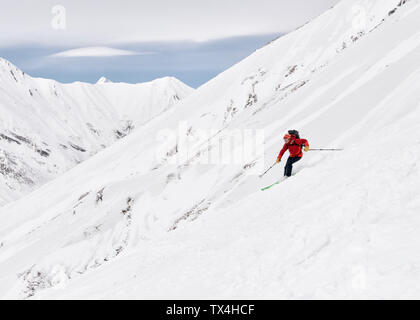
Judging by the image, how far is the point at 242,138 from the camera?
27891mm

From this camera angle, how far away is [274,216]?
9555 mm

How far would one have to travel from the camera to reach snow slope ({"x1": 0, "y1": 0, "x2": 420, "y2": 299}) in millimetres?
6242

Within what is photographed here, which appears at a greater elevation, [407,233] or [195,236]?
[195,236]

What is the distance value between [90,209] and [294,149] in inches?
790

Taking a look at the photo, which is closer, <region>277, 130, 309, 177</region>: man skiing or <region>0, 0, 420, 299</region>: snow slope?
<region>0, 0, 420, 299</region>: snow slope

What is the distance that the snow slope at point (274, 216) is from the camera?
6242mm

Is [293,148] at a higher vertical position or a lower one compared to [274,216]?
higher

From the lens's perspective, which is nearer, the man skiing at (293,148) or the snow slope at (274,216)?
the snow slope at (274,216)

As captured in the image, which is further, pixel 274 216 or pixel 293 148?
pixel 293 148

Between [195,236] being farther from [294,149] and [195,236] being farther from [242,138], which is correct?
[242,138]

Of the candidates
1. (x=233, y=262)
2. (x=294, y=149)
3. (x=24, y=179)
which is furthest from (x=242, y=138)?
(x=24, y=179)
